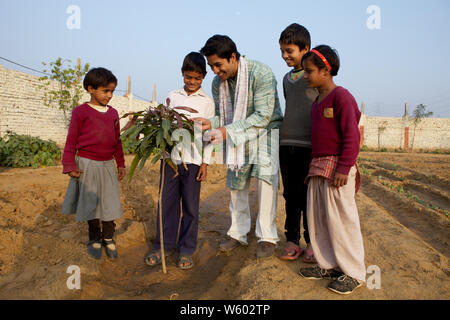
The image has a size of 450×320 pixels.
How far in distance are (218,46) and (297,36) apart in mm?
671

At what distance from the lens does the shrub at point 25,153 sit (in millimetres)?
6750

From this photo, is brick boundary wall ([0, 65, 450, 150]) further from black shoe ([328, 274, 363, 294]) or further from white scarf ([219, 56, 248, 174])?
black shoe ([328, 274, 363, 294])

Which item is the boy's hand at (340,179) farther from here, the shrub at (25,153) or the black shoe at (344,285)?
the shrub at (25,153)

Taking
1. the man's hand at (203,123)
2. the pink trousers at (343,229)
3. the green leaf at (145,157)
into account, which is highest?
the man's hand at (203,123)

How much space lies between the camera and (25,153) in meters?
7.07

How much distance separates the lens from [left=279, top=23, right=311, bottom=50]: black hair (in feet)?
8.29

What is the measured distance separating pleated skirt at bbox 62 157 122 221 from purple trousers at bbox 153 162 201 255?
1.61 feet

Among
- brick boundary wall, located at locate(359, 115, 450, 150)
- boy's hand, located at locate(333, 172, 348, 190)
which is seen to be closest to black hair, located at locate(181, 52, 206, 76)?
boy's hand, located at locate(333, 172, 348, 190)

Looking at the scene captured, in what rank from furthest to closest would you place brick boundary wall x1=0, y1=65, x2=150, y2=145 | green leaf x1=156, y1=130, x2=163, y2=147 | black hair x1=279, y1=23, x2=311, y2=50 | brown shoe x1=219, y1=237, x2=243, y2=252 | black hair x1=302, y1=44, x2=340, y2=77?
brick boundary wall x1=0, y1=65, x2=150, y2=145 < brown shoe x1=219, y1=237, x2=243, y2=252 < black hair x1=279, y1=23, x2=311, y2=50 < green leaf x1=156, y1=130, x2=163, y2=147 < black hair x1=302, y1=44, x2=340, y2=77

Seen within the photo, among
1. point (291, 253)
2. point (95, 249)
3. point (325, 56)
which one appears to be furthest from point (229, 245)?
point (325, 56)

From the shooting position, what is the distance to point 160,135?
2322 mm

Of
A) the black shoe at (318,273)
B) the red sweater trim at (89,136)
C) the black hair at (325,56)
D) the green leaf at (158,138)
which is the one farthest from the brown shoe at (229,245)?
the black hair at (325,56)

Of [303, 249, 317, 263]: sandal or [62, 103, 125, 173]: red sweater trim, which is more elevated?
[62, 103, 125, 173]: red sweater trim
